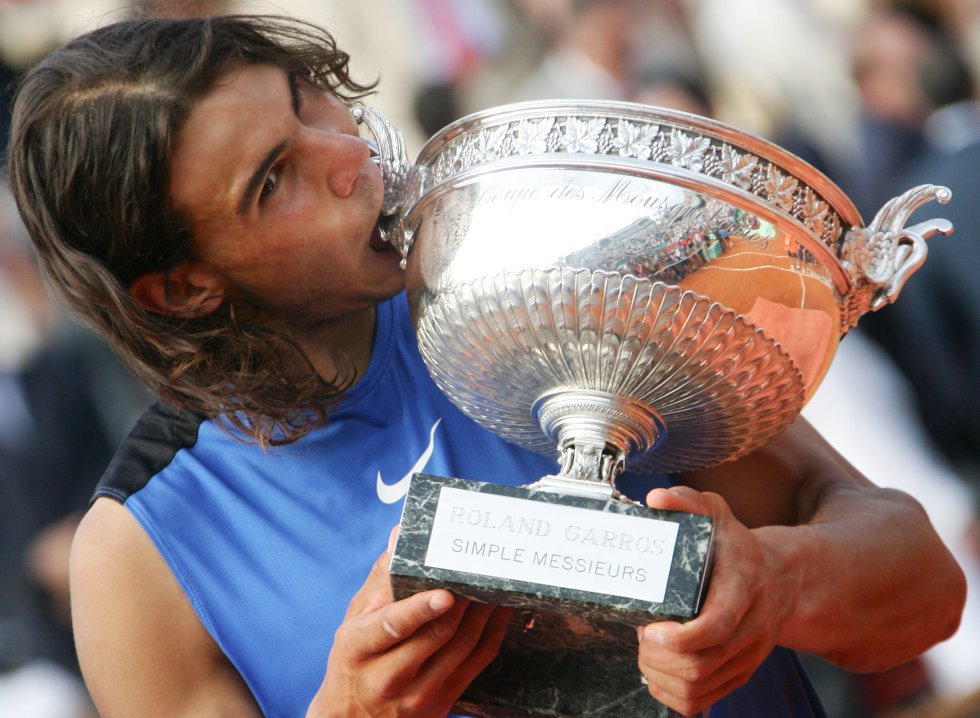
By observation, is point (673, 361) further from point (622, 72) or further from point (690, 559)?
point (622, 72)

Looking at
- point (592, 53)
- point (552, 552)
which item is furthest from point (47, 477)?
point (552, 552)

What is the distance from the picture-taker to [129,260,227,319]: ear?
97 cm

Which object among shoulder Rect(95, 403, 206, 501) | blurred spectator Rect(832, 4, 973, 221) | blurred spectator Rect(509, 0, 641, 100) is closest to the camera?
shoulder Rect(95, 403, 206, 501)

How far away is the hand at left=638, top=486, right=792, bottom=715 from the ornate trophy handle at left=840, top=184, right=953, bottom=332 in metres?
0.22

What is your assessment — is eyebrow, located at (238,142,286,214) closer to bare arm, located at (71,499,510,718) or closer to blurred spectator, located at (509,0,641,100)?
bare arm, located at (71,499,510,718)

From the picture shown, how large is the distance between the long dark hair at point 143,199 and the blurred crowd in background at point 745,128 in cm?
31

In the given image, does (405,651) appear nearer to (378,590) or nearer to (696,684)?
(378,590)

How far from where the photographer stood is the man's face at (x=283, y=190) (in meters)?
0.88

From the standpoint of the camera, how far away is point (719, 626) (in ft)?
2.21

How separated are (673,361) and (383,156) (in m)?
0.31

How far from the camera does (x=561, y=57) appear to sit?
8.00 ft

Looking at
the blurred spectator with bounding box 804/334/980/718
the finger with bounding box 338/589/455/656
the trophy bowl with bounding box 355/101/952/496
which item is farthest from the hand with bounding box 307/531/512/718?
the blurred spectator with bounding box 804/334/980/718

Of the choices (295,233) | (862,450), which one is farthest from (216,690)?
(862,450)

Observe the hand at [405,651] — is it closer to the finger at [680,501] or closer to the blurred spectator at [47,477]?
the finger at [680,501]
